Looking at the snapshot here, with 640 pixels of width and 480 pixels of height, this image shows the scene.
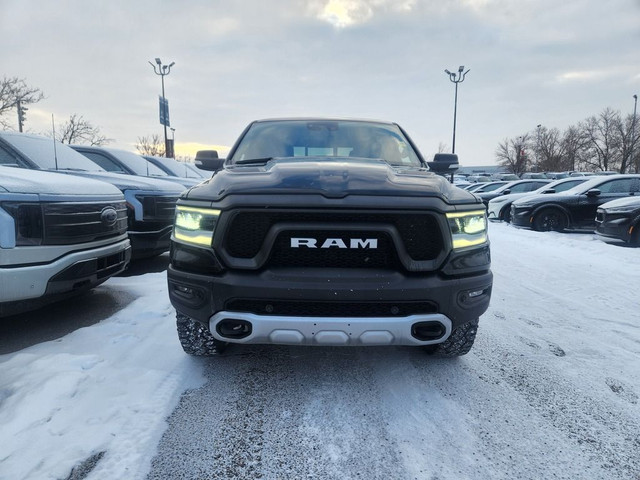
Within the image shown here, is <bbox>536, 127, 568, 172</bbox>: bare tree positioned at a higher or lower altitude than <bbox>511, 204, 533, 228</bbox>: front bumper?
higher

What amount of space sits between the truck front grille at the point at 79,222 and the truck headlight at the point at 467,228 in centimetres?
281

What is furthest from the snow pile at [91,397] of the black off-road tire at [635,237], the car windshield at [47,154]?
the black off-road tire at [635,237]

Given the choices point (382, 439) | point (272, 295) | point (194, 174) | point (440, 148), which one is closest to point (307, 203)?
point (272, 295)

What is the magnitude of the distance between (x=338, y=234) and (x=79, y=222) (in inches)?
91.4

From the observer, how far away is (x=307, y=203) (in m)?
1.84

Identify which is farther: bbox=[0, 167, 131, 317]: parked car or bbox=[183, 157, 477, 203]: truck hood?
bbox=[0, 167, 131, 317]: parked car

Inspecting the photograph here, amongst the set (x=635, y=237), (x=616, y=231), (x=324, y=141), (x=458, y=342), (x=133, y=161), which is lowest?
Answer: (x=458, y=342)

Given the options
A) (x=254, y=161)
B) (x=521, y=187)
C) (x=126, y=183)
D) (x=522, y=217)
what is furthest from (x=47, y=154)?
(x=521, y=187)

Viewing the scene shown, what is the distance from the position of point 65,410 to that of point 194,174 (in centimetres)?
1039

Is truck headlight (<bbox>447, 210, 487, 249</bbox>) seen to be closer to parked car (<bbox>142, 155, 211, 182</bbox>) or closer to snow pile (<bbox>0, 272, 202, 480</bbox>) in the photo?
snow pile (<bbox>0, 272, 202, 480</bbox>)

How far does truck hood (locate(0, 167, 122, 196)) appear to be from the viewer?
8.67 ft

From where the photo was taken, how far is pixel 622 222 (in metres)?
6.92

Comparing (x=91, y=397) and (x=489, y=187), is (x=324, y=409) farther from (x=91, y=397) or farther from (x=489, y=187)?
(x=489, y=187)

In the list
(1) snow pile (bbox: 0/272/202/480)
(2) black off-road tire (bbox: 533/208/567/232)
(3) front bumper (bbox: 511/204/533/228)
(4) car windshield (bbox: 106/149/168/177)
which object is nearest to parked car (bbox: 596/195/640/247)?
(2) black off-road tire (bbox: 533/208/567/232)
